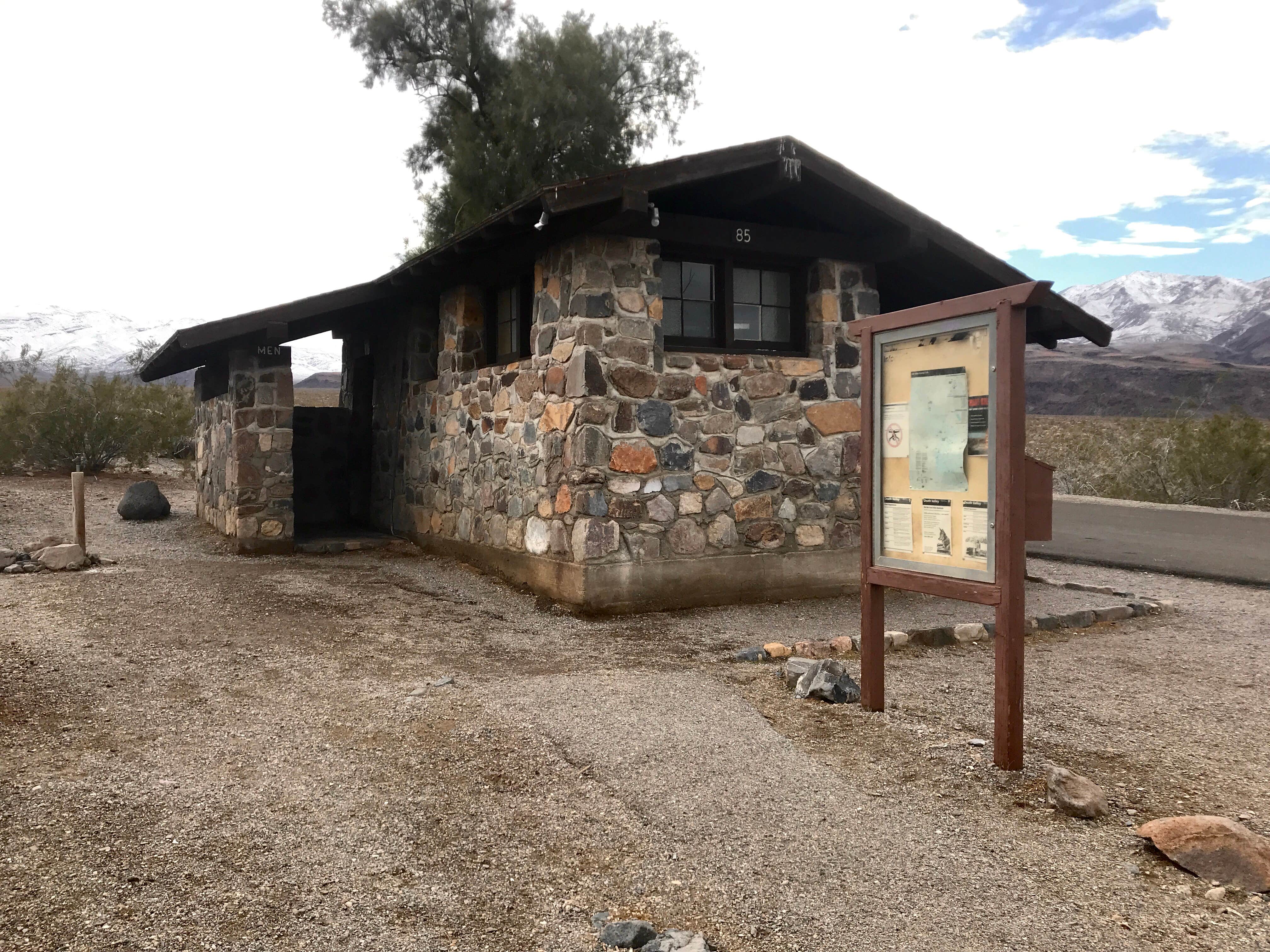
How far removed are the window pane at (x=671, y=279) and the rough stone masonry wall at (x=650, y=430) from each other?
0.31 metres

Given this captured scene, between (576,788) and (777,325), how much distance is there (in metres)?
5.64

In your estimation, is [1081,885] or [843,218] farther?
[843,218]

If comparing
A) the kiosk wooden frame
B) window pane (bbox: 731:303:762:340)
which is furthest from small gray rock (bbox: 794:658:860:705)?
window pane (bbox: 731:303:762:340)

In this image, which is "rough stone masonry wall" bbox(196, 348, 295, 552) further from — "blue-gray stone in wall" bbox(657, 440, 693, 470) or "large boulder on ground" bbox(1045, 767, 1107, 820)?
"large boulder on ground" bbox(1045, 767, 1107, 820)

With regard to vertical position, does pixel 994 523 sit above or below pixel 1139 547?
above

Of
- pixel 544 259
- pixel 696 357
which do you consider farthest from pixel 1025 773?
pixel 544 259

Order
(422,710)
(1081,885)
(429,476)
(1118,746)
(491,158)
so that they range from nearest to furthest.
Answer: (1081,885), (1118,746), (422,710), (429,476), (491,158)

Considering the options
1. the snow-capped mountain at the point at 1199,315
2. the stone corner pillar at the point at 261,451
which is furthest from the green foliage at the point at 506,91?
the snow-capped mountain at the point at 1199,315

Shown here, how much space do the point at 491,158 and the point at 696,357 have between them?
16.5 meters

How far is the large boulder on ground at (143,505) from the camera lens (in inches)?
513

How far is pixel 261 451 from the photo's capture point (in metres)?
10.6

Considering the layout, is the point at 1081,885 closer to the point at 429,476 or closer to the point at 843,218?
the point at 843,218

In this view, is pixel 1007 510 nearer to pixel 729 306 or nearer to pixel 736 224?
pixel 729 306

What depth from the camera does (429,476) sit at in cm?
1062
